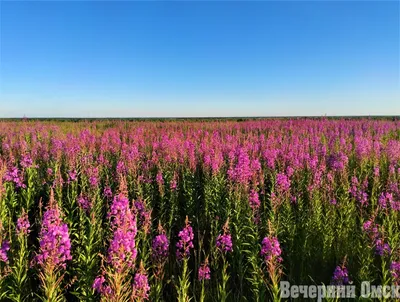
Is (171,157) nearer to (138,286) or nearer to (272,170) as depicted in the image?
(272,170)

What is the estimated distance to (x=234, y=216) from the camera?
4.77m

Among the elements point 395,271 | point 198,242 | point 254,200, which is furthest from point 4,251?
point 395,271

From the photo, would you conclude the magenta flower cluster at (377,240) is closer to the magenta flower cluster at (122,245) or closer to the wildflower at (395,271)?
the wildflower at (395,271)

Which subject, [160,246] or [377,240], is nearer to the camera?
[160,246]

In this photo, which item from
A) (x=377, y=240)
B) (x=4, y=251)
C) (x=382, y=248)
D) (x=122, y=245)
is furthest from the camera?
(x=377, y=240)

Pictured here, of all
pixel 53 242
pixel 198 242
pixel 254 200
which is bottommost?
pixel 198 242

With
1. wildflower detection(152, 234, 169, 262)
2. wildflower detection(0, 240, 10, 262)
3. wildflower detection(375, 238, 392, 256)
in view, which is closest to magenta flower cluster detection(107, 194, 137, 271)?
wildflower detection(152, 234, 169, 262)

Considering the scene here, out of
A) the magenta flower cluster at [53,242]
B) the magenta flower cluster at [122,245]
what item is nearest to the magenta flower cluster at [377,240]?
the magenta flower cluster at [122,245]

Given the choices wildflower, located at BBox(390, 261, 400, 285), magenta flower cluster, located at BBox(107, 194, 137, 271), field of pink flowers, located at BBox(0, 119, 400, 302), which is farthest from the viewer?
wildflower, located at BBox(390, 261, 400, 285)

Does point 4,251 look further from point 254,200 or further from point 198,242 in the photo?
point 254,200

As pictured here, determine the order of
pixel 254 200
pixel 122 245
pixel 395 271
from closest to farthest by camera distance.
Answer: pixel 122 245, pixel 395 271, pixel 254 200

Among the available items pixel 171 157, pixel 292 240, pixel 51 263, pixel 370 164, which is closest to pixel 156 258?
pixel 51 263

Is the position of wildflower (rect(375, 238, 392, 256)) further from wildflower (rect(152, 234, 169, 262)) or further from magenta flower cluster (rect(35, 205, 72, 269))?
magenta flower cluster (rect(35, 205, 72, 269))

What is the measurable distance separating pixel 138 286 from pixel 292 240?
281 centimetres
